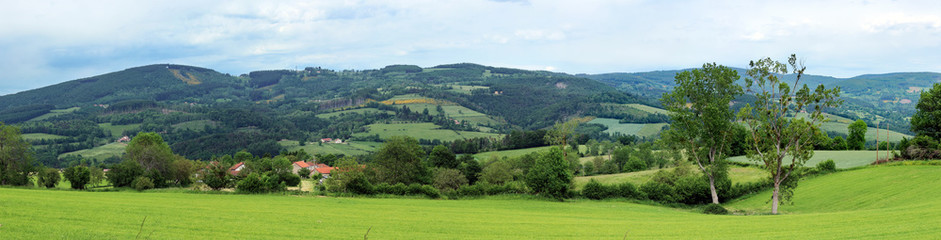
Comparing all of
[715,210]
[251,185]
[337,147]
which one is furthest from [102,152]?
[715,210]

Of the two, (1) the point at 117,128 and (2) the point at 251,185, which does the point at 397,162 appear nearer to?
(2) the point at 251,185

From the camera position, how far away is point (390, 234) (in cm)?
1764

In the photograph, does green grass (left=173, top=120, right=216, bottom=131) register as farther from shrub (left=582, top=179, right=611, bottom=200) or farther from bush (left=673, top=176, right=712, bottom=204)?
bush (left=673, top=176, right=712, bottom=204)

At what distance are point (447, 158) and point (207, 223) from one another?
55.6 m

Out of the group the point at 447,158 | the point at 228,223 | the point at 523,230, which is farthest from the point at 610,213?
the point at 447,158

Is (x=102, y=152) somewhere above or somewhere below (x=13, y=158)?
below

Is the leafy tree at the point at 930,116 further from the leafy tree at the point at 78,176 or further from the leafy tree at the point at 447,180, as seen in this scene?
the leafy tree at the point at 78,176

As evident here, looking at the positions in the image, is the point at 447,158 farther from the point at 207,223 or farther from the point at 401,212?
the point at 207,223

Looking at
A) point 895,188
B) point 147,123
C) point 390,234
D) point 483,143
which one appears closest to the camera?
point 390,234

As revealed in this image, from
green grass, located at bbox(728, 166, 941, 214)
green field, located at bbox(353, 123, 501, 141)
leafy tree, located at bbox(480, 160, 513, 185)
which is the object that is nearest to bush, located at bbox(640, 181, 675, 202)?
green grass, located at bbox(728, 166, 941, 214)

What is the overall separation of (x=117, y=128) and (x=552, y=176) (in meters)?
201

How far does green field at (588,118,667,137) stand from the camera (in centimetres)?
15500

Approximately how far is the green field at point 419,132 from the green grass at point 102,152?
7016 centimetres

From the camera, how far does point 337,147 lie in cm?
14125
